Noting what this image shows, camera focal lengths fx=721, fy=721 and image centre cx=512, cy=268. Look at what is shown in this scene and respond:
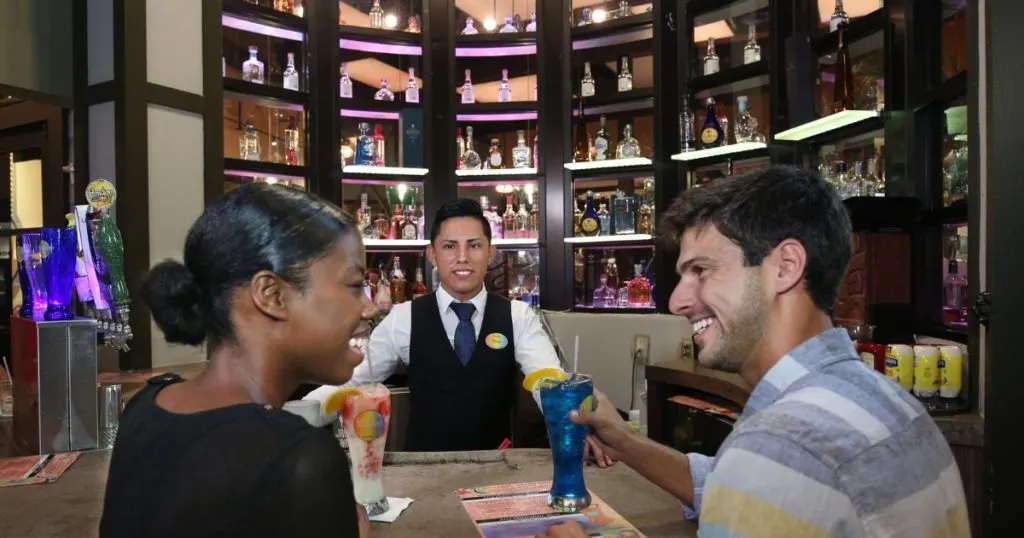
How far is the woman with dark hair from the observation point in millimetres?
729

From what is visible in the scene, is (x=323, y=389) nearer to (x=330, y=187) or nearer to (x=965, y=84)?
(x=965, y=84)

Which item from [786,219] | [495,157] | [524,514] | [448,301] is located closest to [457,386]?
[448,301]

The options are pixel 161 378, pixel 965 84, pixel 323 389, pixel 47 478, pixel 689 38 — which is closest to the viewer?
pixel 161 378

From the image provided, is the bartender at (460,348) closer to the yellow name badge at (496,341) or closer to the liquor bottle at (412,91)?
the yellow name badge at (496,341)

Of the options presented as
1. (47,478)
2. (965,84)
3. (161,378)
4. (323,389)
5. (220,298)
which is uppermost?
(965,84)

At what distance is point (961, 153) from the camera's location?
8.25 feet

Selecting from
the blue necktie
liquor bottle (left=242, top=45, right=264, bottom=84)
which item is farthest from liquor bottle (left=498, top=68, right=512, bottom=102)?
the blue necktie

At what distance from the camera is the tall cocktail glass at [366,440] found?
1262 mm

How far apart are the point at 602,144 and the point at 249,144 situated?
2.28 m

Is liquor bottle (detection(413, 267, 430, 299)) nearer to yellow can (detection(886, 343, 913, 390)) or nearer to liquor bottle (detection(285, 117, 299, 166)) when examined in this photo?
liquor bottle (detection(285, 117, 299, 166))

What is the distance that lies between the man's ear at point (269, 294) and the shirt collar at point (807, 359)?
2.05 ft

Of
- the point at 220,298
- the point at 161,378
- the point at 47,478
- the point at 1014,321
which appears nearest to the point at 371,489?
the point at 161,378

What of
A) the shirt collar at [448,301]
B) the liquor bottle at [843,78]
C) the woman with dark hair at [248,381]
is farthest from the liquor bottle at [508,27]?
the woman with dark hair at [248,381]

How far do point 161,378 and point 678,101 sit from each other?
13.0 ft
